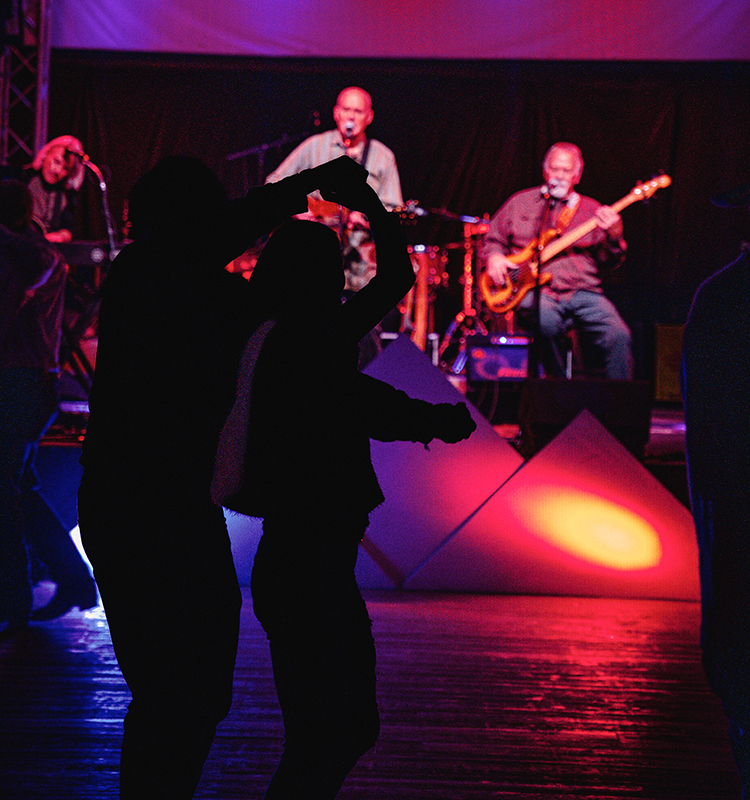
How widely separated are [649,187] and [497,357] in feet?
5.60

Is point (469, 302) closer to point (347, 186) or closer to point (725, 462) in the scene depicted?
point (347, 186)

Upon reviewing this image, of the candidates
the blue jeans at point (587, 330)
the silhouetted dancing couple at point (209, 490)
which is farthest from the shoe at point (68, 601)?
the blue jeans at point (587, 330)

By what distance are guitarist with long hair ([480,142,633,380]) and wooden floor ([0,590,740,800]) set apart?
2.86 meters

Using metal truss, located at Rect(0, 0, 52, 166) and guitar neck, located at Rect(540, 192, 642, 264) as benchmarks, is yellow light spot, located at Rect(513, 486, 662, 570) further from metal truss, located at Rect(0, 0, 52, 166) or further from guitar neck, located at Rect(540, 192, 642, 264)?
metal truss, located at Rect(0, 0, 52, 166)

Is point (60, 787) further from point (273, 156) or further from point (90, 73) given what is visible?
point (90, 73)

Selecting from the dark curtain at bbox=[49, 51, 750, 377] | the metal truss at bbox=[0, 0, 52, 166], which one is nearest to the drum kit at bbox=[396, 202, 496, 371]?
the dark curtain at bbox=[49, 51, 750, 377]

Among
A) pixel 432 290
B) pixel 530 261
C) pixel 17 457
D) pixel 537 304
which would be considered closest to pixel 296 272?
pixel 17 457

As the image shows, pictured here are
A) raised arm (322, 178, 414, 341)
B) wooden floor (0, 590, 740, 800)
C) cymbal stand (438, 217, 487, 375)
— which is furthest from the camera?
cymbal stand (438, 217, 487, 375)

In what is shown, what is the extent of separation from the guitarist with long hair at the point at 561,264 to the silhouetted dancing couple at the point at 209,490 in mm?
4424

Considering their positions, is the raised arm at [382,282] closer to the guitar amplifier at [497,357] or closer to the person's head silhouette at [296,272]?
the person's head silhouette at [296,272]

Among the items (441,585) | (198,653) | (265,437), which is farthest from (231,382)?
(441,585)

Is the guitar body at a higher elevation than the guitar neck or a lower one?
lower

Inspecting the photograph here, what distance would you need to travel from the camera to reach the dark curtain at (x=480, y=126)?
850 centimetres

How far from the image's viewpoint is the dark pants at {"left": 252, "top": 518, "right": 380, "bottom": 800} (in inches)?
56.0
